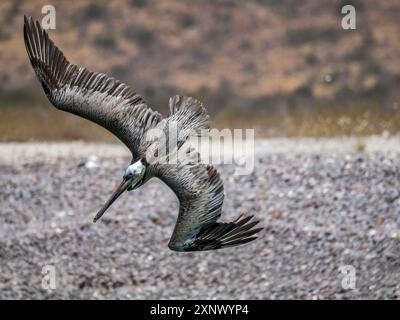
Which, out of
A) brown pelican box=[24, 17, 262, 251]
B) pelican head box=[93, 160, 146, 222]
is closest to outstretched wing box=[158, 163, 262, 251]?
brown pelican box=[24, 17, 262, 251]

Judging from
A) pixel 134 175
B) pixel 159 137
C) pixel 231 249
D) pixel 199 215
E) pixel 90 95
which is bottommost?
pixel 199 215

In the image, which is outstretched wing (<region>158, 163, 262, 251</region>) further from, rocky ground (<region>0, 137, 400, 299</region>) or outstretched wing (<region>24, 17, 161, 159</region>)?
rocky ground (<region>0, 137, 400, 299</region>)

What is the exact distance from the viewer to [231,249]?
506 inches

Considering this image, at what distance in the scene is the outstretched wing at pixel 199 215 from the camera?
9.05 m

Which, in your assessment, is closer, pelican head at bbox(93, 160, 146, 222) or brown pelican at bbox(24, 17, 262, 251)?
pelican head at bbox(93, 160, 146, 222)

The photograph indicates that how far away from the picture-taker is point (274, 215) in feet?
43.0

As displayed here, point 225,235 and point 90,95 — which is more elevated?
point 90,95

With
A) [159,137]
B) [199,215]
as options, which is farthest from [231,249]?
[159,137]

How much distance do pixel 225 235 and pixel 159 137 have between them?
3.06 ft

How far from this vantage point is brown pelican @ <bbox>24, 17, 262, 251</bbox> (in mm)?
8984

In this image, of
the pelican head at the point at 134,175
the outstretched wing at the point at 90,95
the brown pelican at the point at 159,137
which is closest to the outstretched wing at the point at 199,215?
the brown pelican at the point at 159,137

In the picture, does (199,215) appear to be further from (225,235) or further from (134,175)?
(134,175)

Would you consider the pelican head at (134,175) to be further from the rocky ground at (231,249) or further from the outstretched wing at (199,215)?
the rocky ground at (231,249)
